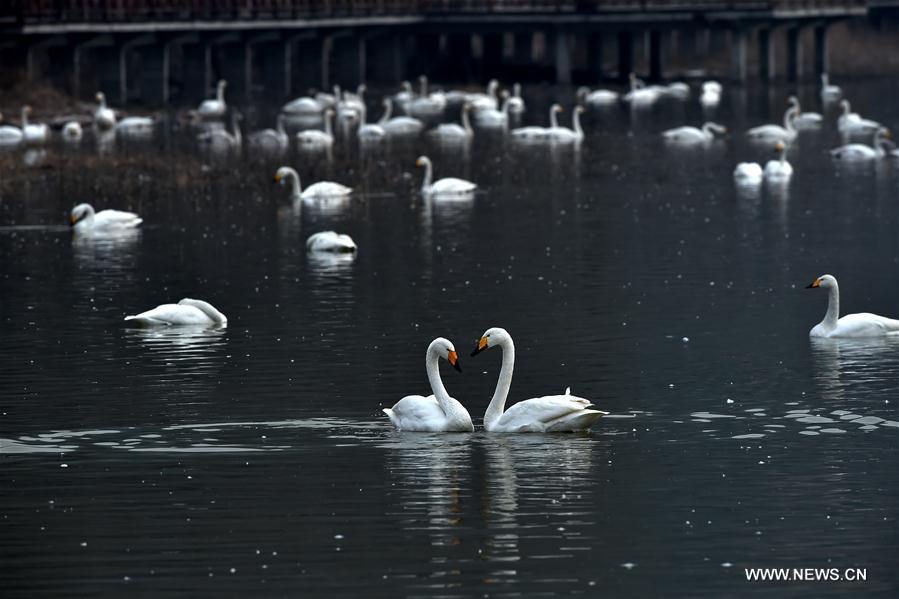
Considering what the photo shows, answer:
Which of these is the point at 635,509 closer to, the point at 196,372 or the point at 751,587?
the point at 751,587

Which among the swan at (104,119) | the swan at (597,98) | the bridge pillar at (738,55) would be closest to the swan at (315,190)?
the swan at (104,119)

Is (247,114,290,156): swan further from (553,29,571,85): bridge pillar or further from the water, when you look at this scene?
(553,29,571,85): bridge pillar

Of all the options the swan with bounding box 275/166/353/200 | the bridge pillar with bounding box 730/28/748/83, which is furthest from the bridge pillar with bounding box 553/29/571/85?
the swan with bounding box 275/166/353/200

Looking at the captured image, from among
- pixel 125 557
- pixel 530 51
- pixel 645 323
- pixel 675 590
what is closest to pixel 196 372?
pixel 645 323

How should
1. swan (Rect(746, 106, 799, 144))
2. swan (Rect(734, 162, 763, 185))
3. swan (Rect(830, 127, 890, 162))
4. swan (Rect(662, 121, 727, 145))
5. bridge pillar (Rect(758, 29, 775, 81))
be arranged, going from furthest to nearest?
1. bridge pillar (Rect(758, 29, 775, 81))
2. swan (Rect(746, 106, 799, 144))
3. swan (Rect(662, 121, 727, 145))
4. swan (Rect(830, 127, 890, 162))
5. swan (Rect(734, 162, 763, 185))

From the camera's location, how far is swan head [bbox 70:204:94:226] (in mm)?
35659

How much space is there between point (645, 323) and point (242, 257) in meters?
9.50

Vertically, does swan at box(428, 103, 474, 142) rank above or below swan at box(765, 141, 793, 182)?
above

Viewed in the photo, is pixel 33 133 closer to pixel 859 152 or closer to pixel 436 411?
pixel 859 152

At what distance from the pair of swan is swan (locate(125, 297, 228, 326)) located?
23.2 feet

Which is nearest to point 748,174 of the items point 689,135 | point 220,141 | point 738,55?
point 689,135

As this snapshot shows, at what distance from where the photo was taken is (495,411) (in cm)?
1858

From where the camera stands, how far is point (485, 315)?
85.6 ft

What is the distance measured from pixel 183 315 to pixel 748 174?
23.6 metres
